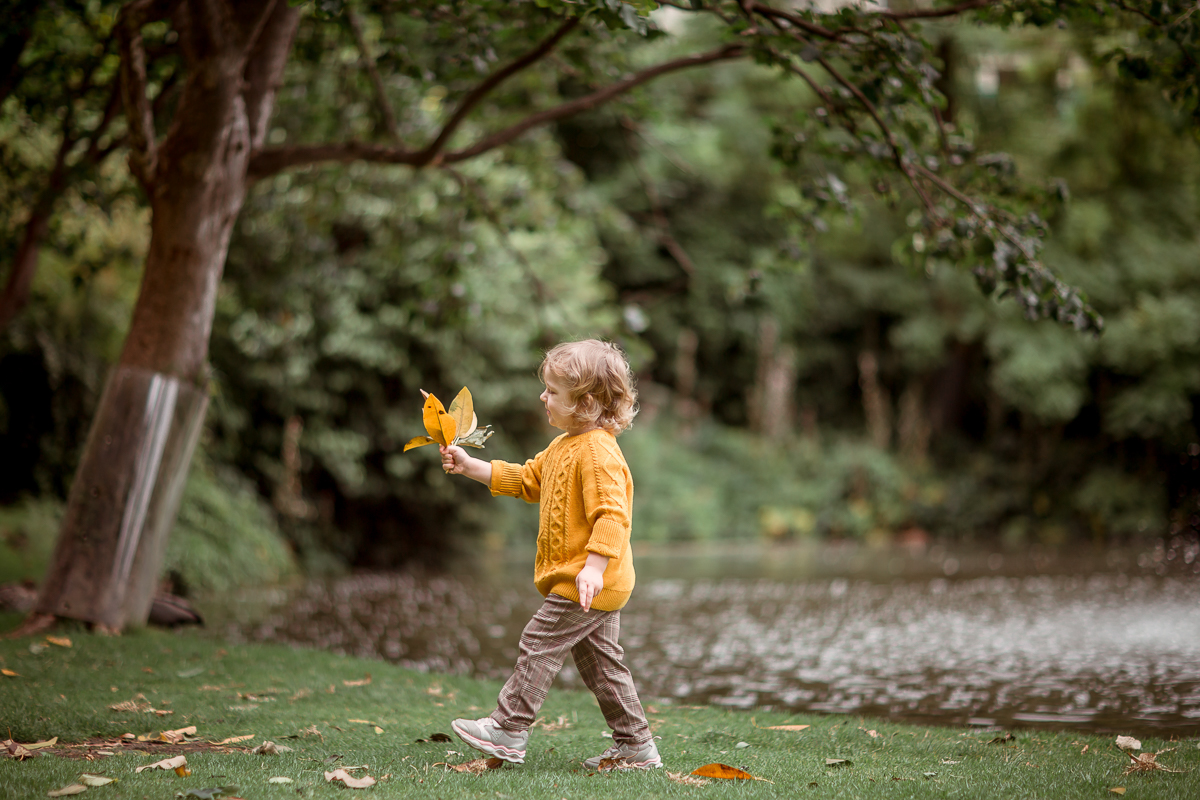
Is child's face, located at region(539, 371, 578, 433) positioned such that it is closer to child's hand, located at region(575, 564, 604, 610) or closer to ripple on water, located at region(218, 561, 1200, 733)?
child's hand, located at region(575, 564, 604, 610)

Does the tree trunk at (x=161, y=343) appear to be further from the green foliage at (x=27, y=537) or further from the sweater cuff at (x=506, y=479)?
the sweater cuff at (x=506, y=479)

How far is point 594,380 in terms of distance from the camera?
12.0ft

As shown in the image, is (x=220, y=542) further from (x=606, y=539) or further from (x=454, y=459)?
(x=606, y=539)

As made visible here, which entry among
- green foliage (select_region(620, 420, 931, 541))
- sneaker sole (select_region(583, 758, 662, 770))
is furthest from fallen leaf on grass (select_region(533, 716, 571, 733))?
green foliage (select_region(620, 420, 931, 541))

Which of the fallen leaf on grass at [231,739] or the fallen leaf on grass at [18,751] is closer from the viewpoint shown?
the fallen leaf on grass at [18,751]

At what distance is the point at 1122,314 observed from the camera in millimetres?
16641

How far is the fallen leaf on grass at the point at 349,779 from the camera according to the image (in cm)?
325

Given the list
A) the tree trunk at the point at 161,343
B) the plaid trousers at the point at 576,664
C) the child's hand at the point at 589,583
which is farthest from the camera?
the tree trunk at the point at 161,343

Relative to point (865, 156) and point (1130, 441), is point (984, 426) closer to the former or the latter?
point (1130, 441)

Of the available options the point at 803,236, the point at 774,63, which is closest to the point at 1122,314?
the point at 803,236

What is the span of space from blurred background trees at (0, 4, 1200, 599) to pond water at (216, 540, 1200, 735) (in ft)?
6.53

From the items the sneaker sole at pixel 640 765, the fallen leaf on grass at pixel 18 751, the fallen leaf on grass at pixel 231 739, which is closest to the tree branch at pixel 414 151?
the fallen leaf on grass at pixel 231 739

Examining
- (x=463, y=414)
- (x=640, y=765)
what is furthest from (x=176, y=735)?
(x=640, y=765)

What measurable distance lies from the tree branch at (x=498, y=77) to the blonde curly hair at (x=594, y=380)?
3209 millimetres
